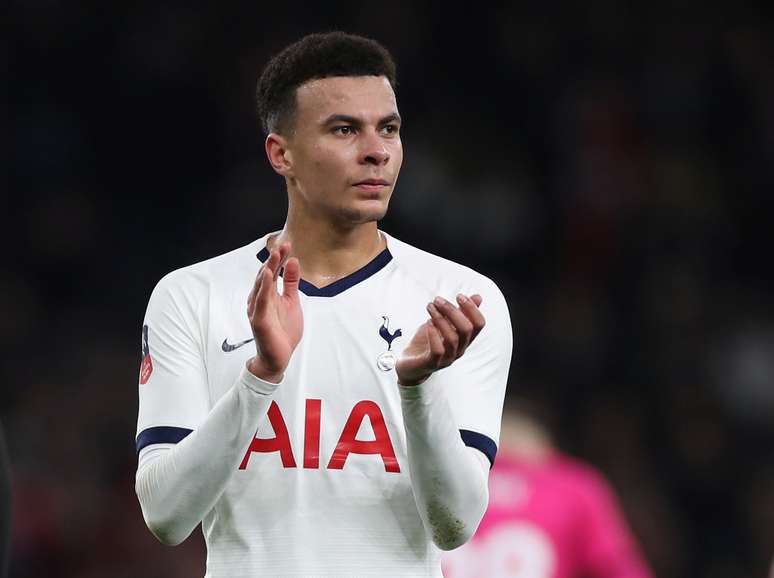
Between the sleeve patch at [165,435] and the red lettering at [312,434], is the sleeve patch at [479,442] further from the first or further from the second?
the sleeve patch at [165,435]

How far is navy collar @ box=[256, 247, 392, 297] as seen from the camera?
3.96m

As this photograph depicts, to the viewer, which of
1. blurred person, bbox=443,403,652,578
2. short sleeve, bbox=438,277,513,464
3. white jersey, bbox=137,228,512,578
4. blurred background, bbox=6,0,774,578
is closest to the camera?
white jersey, bbox=137,228,512,578

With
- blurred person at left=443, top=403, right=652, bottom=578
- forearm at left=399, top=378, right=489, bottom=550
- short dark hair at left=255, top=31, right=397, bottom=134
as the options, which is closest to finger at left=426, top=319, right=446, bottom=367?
forearm at left=399, top=378, right=489, bottom=550

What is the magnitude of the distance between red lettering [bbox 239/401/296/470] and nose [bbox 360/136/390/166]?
0.68 metres

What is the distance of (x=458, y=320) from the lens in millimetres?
3357

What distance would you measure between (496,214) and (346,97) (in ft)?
22.8

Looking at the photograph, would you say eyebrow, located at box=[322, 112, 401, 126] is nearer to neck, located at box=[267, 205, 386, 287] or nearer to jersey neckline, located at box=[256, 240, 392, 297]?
neck, located at box=[267, 205, 386, 287]

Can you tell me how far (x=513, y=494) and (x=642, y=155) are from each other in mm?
5528

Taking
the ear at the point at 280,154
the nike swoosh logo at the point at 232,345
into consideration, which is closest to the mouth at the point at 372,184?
the ear at the point at 280,154

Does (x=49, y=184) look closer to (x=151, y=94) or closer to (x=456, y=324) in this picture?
(x=151, y=94)

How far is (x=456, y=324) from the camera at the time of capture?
3361 mm

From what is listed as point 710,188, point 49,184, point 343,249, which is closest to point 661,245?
point 710,188

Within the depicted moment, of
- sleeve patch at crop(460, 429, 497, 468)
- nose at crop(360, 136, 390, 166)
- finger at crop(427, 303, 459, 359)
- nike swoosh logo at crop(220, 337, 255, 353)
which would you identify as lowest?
sleeve patch at crop(460, 429, 497, 468)

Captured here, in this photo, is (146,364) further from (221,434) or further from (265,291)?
(265,291)
